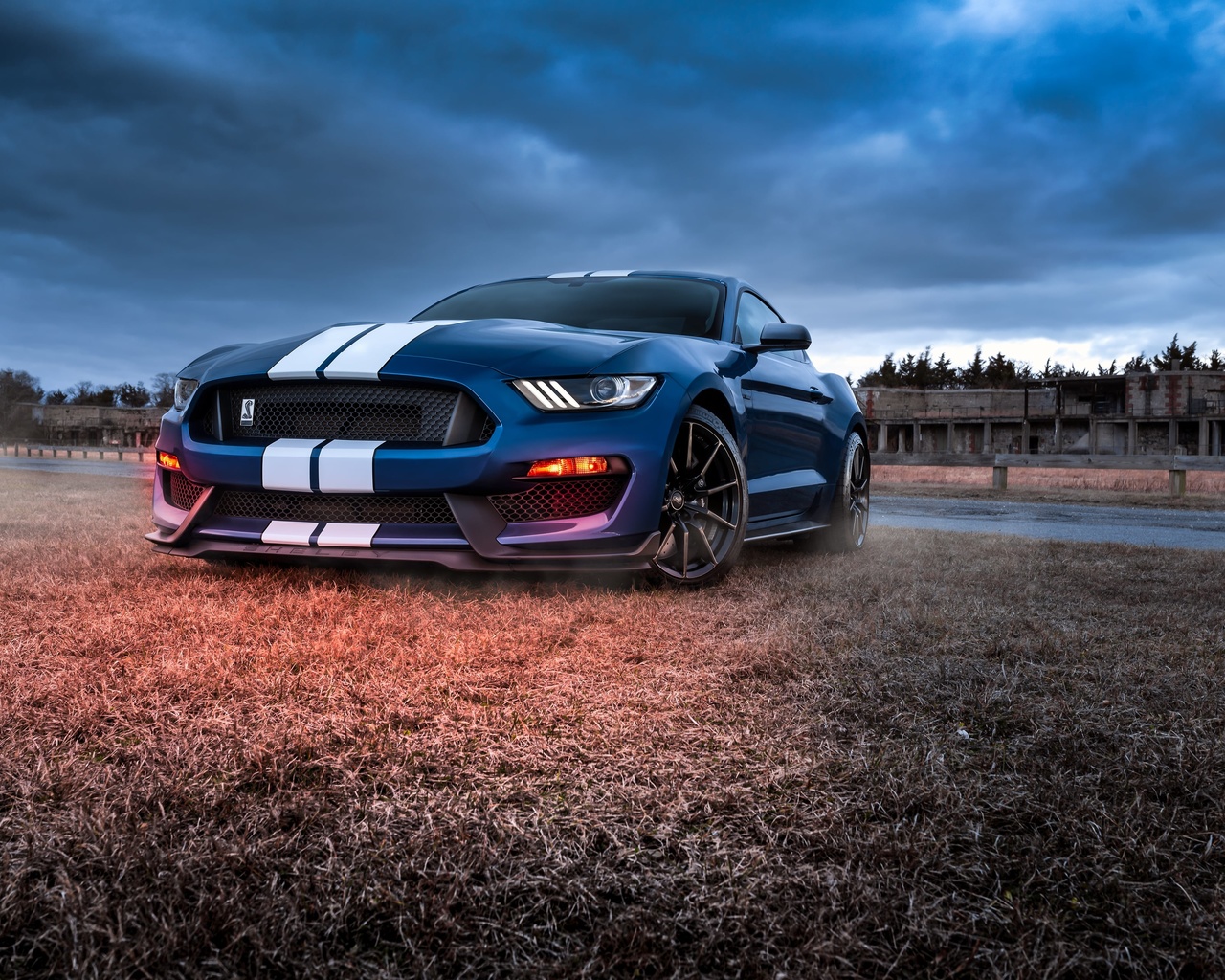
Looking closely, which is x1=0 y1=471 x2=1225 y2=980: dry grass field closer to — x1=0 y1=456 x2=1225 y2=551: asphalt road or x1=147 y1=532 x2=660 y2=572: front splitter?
x1=147 y1=532 x2=660 y2=572: front splitter

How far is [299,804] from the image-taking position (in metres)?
1.47

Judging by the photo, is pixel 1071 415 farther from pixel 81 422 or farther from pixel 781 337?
pixel 81 422

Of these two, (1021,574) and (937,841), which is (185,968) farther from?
(1021,574)

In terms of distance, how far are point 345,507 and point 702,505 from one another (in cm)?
130

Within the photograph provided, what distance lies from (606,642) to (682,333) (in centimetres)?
195

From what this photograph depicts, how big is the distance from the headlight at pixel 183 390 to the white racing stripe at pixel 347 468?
0.83m

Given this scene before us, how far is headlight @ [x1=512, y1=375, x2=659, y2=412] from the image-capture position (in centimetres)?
316

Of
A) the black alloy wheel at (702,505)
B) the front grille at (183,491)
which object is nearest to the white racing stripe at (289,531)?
the front grille at (183,491)

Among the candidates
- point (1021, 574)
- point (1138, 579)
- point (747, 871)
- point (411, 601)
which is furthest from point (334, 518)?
point (1138, 579)

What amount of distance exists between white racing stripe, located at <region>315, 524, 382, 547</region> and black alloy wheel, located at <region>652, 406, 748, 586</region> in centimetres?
98

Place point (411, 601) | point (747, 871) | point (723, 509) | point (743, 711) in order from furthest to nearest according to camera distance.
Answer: point (723, 509) < point (411, 601) < point (743, 711) < point (747, 871)

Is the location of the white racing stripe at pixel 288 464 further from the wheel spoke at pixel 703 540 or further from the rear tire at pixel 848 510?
the rear tire at pixel 848 510

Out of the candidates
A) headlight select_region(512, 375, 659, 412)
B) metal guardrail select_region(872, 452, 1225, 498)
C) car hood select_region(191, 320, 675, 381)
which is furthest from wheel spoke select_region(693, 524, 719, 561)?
metal guardrail select_region(872, 452, 1225, 498)

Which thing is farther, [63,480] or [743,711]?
[63,480]
